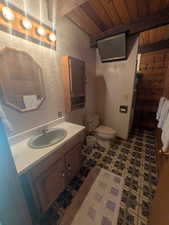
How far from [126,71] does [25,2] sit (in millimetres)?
1880

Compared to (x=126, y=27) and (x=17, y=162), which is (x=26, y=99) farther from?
(x=126, y=27)

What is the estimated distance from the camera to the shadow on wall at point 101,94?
2369 millimetres

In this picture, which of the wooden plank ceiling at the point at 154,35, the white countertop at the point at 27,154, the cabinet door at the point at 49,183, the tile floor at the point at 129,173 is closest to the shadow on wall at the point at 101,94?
the tile floor at the point at 129,173

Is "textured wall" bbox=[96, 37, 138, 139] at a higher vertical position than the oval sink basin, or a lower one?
higher

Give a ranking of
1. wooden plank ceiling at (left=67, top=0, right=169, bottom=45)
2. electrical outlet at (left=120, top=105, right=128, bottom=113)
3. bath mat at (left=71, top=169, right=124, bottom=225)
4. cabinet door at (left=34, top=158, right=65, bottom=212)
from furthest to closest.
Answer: electrical outlet at (left=120, top=105, right=128, bottom=113)
wooden plank ceiling at (left=67, top=0, right=169, bottom=45)
bath mat at (left=71, top=169, right=124, bottom=225)
cabinet door at (left=34, top=158, right=65, bottom=212)

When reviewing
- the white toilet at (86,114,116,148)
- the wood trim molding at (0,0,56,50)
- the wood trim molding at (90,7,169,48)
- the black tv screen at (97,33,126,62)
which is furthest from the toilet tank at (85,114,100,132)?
the wood trim molding at (90,7,169,48)

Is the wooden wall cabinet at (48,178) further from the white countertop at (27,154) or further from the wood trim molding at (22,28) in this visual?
the wood trim molding at (22,28)

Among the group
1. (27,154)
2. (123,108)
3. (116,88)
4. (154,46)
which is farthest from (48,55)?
(154,46)

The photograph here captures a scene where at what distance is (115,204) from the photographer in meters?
1.09

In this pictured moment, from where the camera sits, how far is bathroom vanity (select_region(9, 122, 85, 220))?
2.46 feet

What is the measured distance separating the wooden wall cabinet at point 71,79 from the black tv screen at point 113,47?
76 cm

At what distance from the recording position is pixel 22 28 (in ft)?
3.20

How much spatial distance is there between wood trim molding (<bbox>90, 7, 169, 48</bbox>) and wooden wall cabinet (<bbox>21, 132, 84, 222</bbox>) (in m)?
2.06

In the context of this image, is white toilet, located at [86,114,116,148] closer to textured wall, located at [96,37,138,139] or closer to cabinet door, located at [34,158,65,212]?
textured wall, located at [96,37,138,139]
